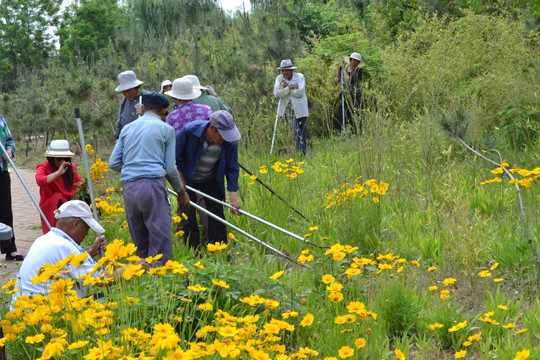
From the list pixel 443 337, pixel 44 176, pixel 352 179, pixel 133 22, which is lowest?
pixel 443 337

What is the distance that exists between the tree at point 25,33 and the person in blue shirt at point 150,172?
41922 mm

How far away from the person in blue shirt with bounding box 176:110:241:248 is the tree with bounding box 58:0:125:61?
3969cm

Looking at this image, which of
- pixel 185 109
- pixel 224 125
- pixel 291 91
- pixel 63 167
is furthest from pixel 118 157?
pixel 291 91

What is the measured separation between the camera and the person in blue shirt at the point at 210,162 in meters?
5.80

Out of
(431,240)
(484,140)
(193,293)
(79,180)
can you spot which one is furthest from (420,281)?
(79,180)

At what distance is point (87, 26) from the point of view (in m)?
44.8

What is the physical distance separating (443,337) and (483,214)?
2526 mm

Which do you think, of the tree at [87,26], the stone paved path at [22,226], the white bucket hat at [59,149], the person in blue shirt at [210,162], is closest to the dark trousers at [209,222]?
the person in blue shirt at [210,162]

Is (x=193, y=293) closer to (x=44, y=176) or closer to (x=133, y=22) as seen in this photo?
(x=44, y=176)

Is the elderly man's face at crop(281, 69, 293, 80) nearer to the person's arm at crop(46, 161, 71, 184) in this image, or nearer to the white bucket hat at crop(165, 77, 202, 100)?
the white bucket hat at crop(165, 77, 202, 100)

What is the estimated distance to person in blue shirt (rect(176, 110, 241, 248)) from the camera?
19.0 feet

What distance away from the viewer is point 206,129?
5945 millimetres

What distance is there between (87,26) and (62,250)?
4361 centimetres

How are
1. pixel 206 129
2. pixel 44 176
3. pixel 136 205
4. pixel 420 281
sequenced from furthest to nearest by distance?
pixel 44 176 < pixel 206 129 < pixel 136 205 < pixel 420 281
